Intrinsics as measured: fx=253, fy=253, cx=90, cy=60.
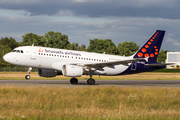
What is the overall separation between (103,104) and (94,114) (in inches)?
132

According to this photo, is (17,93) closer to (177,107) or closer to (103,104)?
(103,104)

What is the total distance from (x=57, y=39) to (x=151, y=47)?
9804 centimetres

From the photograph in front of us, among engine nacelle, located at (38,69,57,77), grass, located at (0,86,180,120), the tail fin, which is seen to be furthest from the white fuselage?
grass, located at (0,86,180,120)

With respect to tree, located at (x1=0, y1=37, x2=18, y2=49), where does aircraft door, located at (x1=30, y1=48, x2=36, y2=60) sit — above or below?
below

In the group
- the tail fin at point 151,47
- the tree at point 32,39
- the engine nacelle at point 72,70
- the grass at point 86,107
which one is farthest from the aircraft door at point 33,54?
the tree at point 32,39

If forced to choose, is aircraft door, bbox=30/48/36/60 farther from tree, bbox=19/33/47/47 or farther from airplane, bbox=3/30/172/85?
tree, bbox=19/33/47/47

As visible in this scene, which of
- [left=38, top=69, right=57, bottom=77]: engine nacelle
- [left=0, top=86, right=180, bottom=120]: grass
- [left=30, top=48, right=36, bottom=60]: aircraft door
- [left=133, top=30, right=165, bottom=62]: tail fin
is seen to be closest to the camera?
[left=0, top=86, right=180, bottom=120]: grass

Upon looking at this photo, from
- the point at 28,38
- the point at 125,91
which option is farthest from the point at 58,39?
the point at 125,91

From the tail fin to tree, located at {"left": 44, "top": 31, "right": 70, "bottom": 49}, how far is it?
96.7 m

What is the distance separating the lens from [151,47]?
34.2 m

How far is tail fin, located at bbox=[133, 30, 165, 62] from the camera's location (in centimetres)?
3409

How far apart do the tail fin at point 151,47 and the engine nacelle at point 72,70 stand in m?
9.72

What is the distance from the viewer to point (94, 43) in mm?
177125

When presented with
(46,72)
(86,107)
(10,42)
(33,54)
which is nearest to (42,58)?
(33,54)
